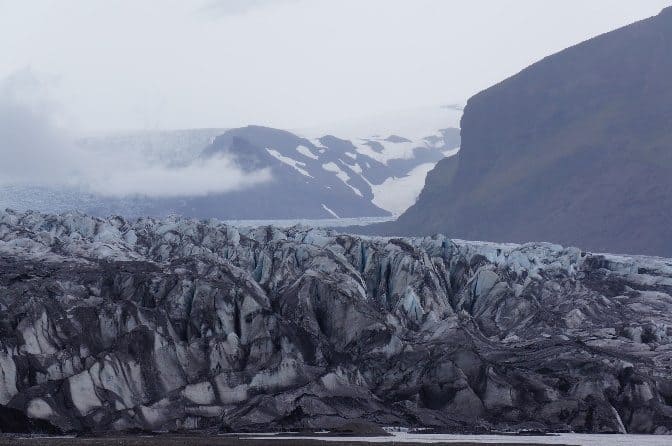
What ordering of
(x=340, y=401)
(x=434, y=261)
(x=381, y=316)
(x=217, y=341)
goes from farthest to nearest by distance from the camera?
(x=434, y=261) < (x=381, y=316) < (x=217, y=341) < (x=340, y=401)

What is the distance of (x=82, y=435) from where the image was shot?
72.1 metres

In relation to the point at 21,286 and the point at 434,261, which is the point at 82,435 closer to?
the point at 21,286

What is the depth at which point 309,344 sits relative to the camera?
86312 mm

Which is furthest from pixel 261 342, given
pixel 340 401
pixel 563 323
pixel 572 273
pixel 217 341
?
pixel 572 273

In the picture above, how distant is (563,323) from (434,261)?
1422 cm

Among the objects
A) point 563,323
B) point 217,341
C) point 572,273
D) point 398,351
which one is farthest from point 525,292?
point 217,341

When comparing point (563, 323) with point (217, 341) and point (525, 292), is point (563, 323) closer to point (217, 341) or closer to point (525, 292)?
point (525, 292)

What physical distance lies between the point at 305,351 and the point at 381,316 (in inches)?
448

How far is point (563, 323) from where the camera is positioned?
104562mm

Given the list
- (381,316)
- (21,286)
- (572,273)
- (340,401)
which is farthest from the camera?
(572,273)

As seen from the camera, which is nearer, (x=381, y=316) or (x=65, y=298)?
→ (x=65, y=298)

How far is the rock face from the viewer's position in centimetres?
7738

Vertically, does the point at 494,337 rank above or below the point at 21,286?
below

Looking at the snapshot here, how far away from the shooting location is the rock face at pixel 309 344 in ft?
254
